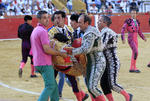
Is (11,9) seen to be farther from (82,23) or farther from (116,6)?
(82,23)

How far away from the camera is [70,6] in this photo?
861 inches

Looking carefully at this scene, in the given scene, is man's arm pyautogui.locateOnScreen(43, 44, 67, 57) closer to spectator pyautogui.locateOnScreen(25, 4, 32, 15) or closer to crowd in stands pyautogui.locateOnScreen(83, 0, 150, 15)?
spectator pyautogui.locateOnScreen(25, 4, 32, 15)

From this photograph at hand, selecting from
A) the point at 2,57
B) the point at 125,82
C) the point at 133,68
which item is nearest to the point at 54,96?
the point at 125,82

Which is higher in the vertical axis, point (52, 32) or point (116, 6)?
point (116, 6)

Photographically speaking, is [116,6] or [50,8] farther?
[116,6]

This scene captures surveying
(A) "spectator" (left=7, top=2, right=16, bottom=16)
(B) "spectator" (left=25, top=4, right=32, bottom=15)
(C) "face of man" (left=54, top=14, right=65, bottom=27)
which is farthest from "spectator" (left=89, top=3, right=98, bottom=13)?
(C) "face of man" (left=54, top=14, right=65, bottom=27)

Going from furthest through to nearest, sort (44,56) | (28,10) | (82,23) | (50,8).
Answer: (50,8)
(28,10)
(44,56)
(82,23)

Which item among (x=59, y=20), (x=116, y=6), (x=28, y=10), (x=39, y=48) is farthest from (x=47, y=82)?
(x=116, y=6)

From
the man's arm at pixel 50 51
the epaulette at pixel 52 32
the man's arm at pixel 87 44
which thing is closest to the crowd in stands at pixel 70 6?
the epaulette at pixel 52 32

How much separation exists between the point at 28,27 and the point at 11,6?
1166 centimetres

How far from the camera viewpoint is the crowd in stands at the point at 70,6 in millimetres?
19172

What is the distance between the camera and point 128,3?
23.2 metres

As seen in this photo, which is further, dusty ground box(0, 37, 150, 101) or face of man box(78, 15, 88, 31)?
dusty ground box(0, 37, 150, 101)

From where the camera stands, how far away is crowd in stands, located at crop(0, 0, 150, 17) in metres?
19.2
